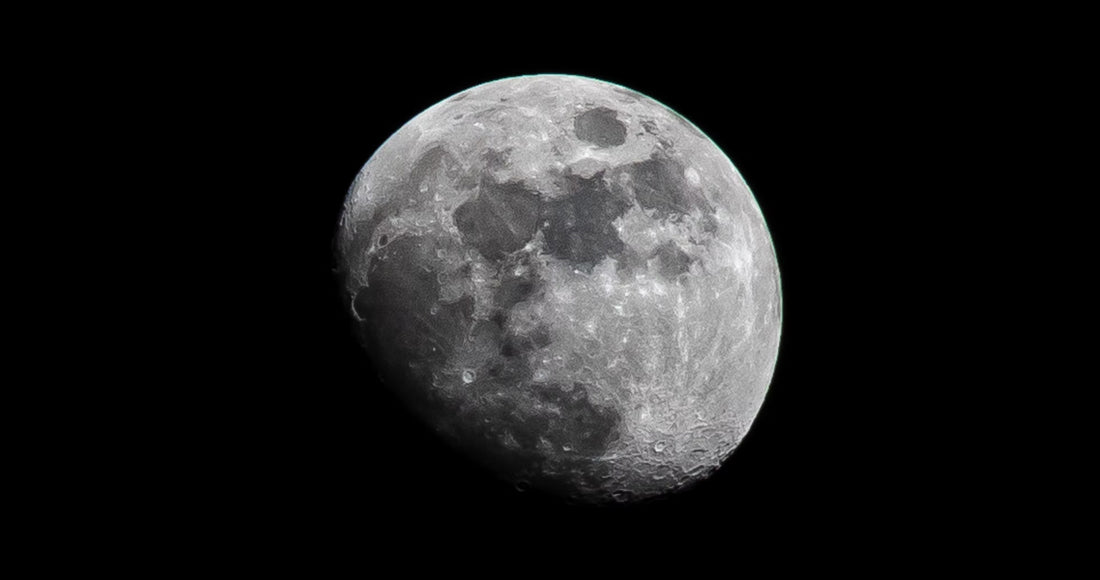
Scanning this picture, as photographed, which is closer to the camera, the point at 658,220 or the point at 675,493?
the point at 658,220

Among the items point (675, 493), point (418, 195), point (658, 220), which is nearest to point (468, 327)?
point (418, 195)

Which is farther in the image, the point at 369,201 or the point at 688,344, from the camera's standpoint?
the point at 369,201

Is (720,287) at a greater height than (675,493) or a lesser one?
greater

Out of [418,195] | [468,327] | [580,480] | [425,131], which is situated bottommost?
[580,480]

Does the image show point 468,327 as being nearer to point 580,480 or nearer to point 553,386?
point 553,386

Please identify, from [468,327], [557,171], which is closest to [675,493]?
[468,327]

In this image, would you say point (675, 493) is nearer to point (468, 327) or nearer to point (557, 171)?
point (468, 327)
